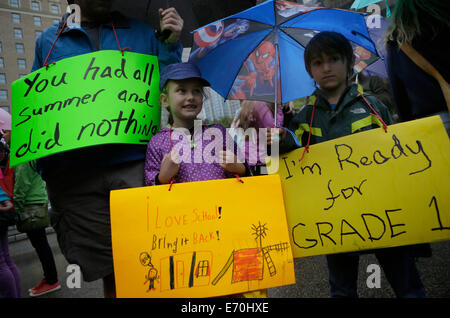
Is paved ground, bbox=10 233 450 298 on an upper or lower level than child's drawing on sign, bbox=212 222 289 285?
lower

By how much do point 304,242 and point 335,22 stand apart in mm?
1226

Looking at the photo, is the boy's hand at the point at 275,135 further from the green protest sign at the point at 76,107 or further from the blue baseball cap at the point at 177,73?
the green protest sign at the point at 76,107

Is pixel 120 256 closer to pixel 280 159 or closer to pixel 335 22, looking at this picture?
pixel 280 159

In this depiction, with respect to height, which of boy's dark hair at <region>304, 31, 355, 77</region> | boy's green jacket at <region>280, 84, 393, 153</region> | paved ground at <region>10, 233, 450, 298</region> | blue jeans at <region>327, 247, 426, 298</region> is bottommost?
paved ground at <region>10, 233, 450, 298</region>

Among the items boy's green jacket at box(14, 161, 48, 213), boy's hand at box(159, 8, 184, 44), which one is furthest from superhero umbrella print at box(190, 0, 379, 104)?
boy's green jacket at box(14, 161, 48, 213)

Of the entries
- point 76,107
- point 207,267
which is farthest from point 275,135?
point 76,107

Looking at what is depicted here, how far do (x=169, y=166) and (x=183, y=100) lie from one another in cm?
36

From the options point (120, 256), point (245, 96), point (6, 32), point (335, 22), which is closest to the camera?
point (120, 256)

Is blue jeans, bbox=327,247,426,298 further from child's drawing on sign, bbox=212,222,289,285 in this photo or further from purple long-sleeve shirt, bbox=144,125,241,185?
purple long-sleeve shirt, bbox=144,125,241,185

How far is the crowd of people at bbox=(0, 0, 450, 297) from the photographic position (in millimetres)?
1124

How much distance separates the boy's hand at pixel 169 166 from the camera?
3.66 feet

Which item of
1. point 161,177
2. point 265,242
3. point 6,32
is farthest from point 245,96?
point 6,32

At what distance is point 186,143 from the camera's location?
4.16 feet

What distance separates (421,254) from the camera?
127 centimetres
